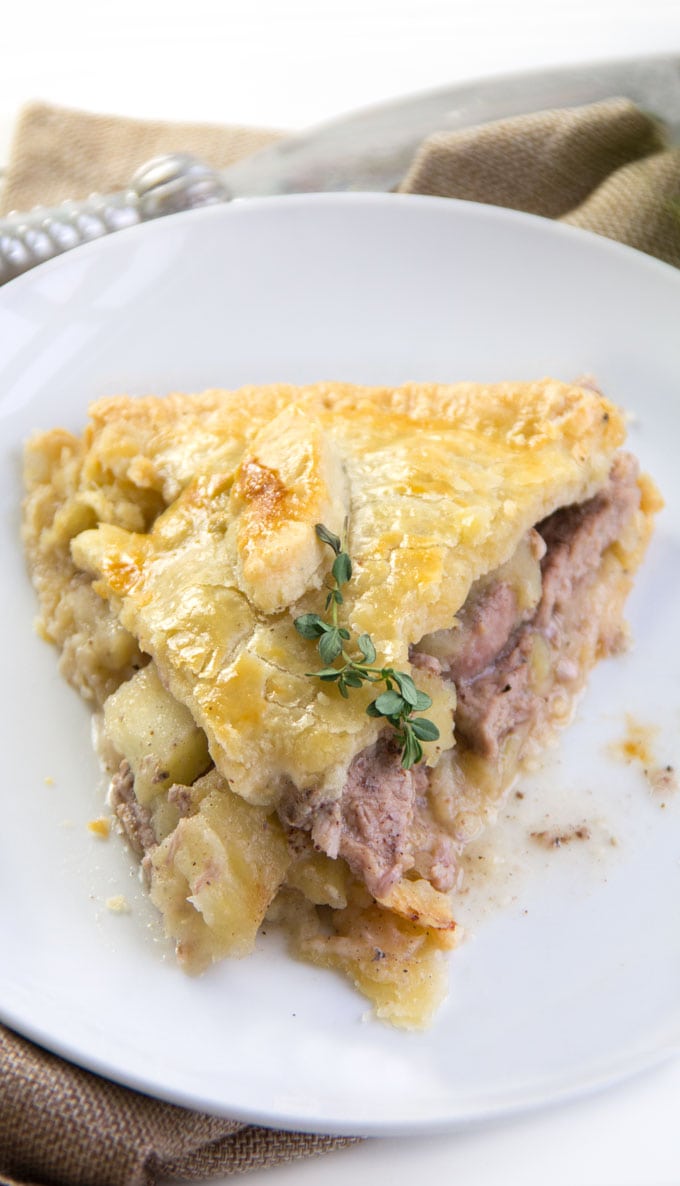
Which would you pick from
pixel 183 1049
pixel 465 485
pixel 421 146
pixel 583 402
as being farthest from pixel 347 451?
pixel 421 146

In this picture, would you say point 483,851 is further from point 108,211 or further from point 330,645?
point 108,211

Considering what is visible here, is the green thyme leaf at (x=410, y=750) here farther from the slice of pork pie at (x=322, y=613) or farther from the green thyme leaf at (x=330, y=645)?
the green thyme leaf at (x=330, y=645)

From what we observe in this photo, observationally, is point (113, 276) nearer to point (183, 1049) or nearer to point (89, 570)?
point (89, 570)

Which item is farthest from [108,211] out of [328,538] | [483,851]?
Result: [483,851]

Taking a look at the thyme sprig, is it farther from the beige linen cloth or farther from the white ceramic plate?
the beige linen cloth

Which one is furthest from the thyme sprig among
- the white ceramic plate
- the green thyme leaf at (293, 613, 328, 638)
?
the white ceramic plate
